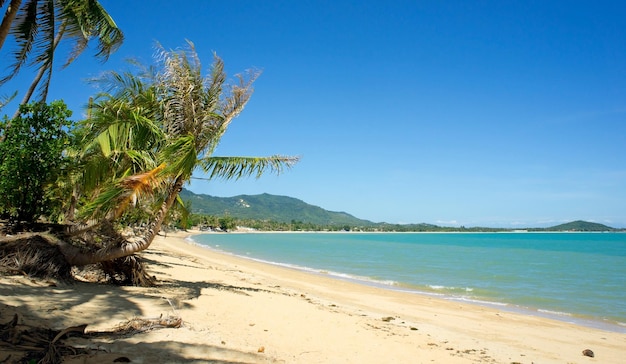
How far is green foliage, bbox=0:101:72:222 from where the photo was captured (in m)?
8.02

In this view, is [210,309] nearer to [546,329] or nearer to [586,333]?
[546,329]

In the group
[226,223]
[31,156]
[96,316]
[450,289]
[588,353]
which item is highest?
[31,156]

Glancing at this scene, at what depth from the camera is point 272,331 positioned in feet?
20.7

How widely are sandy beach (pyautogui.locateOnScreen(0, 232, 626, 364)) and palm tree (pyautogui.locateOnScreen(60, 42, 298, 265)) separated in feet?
5.66

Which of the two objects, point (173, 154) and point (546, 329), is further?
point (546, 329)

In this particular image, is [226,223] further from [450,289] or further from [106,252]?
[106,252]

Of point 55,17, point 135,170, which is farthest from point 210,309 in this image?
point 55,17

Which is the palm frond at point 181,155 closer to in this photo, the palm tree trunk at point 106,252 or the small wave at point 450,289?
the palm tree trunk at point 106,252

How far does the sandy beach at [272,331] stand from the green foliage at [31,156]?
2.40 metres

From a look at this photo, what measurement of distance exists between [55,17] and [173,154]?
3.43 meters

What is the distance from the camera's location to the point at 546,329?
10.1 m

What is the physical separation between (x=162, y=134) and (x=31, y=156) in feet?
8.30

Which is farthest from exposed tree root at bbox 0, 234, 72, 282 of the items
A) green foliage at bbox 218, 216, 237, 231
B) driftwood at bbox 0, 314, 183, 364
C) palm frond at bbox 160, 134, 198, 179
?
green foliage at bbox 218, 216, 237, 231

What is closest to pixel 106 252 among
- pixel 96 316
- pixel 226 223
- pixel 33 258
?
pixel 33 258
